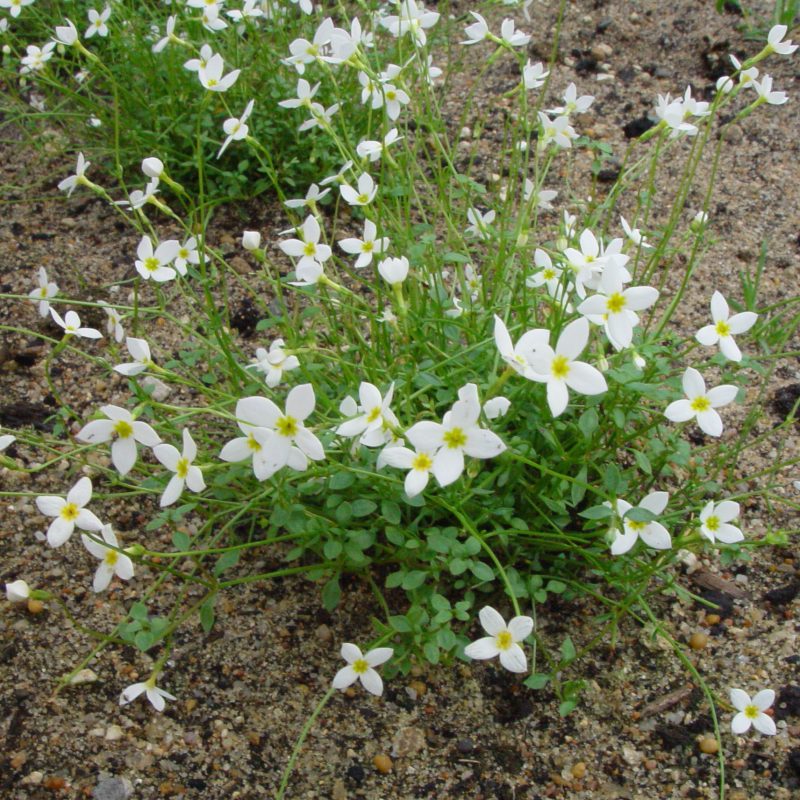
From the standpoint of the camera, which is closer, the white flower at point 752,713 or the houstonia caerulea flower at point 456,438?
the houstonia caerulea flower at point 456,438

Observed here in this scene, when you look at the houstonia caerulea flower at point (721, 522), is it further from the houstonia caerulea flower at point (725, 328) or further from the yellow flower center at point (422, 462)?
the yellow flower center at point (422, 462)

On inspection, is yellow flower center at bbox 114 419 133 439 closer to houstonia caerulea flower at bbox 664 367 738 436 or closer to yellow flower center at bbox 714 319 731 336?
houstonia caerulea flower at bbox 664 367 738 436

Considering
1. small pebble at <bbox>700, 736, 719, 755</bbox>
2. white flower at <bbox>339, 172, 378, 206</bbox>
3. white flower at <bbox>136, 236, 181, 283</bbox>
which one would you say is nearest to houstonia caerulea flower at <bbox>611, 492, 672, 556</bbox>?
small pebble at <bbox>700, 736, 719, 755</bbox>

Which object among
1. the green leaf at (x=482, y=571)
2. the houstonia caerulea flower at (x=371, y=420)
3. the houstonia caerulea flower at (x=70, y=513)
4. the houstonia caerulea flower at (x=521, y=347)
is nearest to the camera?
the houstonia caerulea flower at (x=521, y=347)

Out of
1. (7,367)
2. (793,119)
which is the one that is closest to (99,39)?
(7,367)

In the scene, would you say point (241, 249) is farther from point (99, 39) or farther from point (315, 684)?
point (315, 684)

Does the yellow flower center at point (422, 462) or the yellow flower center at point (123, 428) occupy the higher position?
the yellow flower center at point (422, 462)

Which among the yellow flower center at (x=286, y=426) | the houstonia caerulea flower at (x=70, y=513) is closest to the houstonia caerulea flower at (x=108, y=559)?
the houstonia caerulea flower at (x=70, y=513)
